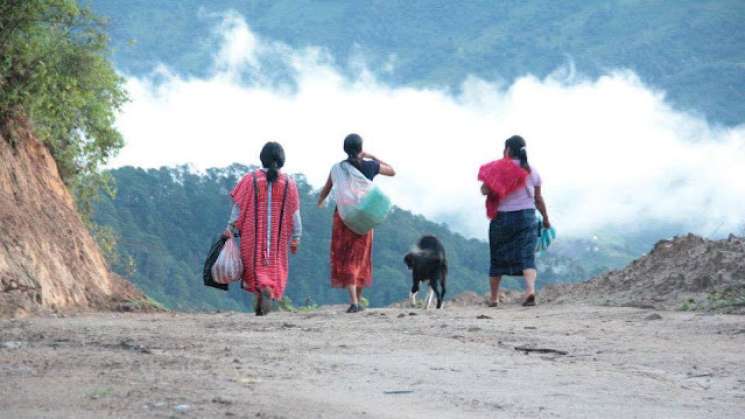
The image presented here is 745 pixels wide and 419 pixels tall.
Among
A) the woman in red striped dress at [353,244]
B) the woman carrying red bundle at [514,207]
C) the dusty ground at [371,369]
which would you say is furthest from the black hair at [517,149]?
the dusty ground at [371,369]

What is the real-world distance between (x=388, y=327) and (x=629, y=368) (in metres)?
2.93

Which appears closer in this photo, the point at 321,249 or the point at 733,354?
the point at 733,354

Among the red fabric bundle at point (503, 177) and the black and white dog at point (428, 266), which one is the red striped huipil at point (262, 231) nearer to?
the red fabric bundle at point (503, 177)

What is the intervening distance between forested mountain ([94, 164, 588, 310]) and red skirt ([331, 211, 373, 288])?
157 feet

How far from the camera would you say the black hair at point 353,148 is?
13492mm

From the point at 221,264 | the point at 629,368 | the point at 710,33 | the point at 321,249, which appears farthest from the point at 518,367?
the point at 710,33

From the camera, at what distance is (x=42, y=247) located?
14.1m

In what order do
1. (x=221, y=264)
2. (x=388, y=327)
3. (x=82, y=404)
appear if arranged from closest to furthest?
(x=82, y=404) < (x=388, y=327) < (x=221, y=264)

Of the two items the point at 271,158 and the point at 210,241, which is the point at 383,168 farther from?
the point at 210,241

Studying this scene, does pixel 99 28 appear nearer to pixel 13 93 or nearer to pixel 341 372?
pixel 13 93

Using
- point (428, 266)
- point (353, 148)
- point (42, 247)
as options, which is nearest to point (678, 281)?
point (428, 266)

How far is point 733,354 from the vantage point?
9.03 metres

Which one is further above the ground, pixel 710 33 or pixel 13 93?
pixel 710 33

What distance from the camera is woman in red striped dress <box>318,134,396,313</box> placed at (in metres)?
13.6
